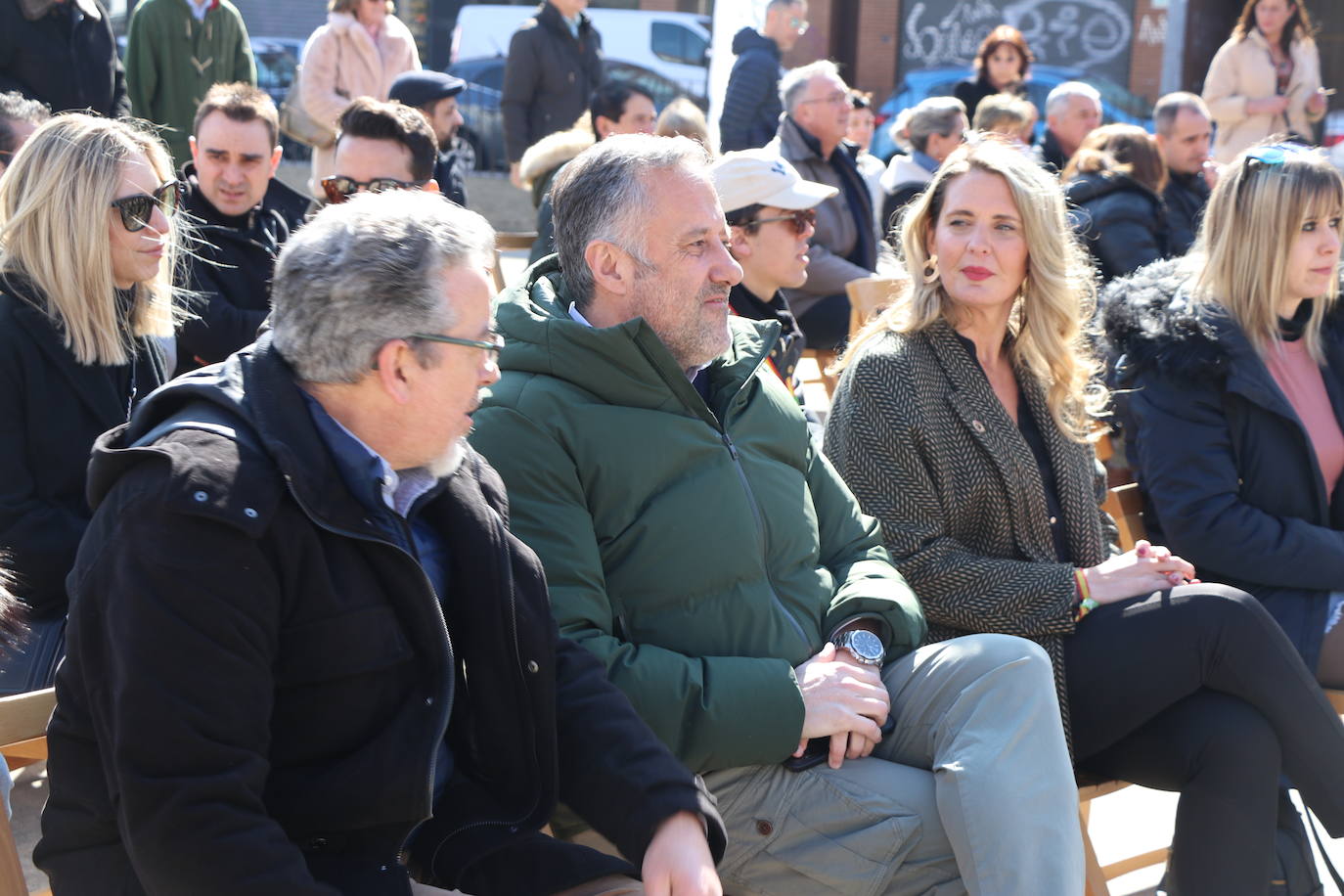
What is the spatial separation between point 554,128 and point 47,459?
5.48 metres

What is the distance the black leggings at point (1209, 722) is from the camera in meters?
2.76

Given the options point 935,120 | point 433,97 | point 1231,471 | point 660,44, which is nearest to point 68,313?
point 1231,471

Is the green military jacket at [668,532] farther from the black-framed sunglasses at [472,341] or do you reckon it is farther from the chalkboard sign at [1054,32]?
the chalkboard sign at [1054,32]

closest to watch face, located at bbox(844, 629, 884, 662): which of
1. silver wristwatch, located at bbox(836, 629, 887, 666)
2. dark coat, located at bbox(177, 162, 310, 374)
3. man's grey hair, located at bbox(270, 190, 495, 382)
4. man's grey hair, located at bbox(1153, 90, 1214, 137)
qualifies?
silver wristwatch, located at bbox(836, 629, 887, 666)

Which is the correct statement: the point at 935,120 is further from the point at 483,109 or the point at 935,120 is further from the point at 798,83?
the point at 483,109

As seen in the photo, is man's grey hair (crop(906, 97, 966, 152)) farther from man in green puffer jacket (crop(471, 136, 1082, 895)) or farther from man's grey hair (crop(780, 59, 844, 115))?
man in green puffer jacket (crop(471, 136, 1082, 895))

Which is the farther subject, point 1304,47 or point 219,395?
point 1304,47

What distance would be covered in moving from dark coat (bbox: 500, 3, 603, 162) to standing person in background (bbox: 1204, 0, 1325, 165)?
4.22 m

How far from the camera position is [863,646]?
2.51 meters

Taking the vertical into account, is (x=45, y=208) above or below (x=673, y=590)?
above

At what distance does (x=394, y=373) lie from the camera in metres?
1.91

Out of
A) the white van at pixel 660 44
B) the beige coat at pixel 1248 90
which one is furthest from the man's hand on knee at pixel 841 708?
the white van at pixel 660 44

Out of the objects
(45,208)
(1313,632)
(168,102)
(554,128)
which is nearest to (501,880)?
(45,208)

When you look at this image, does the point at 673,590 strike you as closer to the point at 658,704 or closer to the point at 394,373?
the point at 658,704
